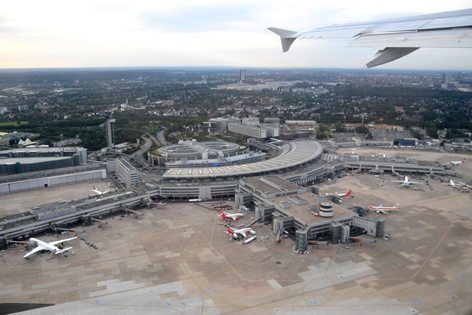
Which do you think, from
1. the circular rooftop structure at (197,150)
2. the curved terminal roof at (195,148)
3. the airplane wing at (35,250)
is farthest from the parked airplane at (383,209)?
the airplane wing at (35,250)

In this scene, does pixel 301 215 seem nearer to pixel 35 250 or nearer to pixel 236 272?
pixel 236 272

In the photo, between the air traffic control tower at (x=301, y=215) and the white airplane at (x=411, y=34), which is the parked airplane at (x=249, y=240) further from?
the white airplane at (x=411, y=34)

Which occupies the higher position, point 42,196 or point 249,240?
point 249,240

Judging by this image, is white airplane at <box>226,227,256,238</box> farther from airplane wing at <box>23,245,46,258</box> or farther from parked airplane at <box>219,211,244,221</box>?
airplane wing at <box>23,245,46,258</box>

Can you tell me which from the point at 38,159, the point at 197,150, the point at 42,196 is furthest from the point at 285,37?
the point at 38,159

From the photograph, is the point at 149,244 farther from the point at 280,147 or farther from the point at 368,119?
the point at 368,119

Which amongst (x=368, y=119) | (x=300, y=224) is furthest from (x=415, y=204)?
(x=368, y=119)

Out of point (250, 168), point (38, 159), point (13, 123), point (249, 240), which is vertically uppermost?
point (13, 123)
